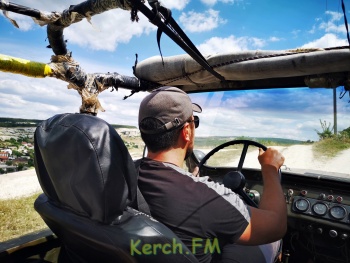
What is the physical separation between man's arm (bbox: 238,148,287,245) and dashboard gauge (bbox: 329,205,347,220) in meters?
1.00

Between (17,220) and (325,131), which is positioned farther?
(17,220)

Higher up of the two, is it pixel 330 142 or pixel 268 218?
pixel 330 142

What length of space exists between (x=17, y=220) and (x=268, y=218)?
Result: 20.2ft

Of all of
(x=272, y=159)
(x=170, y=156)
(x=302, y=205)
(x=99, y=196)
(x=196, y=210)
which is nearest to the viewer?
(x=99, y=196)

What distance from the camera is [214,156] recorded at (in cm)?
287

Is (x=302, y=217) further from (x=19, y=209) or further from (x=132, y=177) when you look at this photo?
(x=19, y=209)

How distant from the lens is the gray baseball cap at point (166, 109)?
59.3 inches

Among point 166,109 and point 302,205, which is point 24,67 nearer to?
point 166,109

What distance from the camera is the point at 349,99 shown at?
6.90 feet

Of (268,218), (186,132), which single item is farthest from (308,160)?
(186,132)

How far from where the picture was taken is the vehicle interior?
108 centimetres

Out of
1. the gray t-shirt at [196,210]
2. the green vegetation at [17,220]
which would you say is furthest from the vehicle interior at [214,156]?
the green vegetation at [17,220]

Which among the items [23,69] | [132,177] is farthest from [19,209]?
[132,177]

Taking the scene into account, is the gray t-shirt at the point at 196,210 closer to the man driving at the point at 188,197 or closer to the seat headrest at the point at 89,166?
the man driving at the point at 188,197
